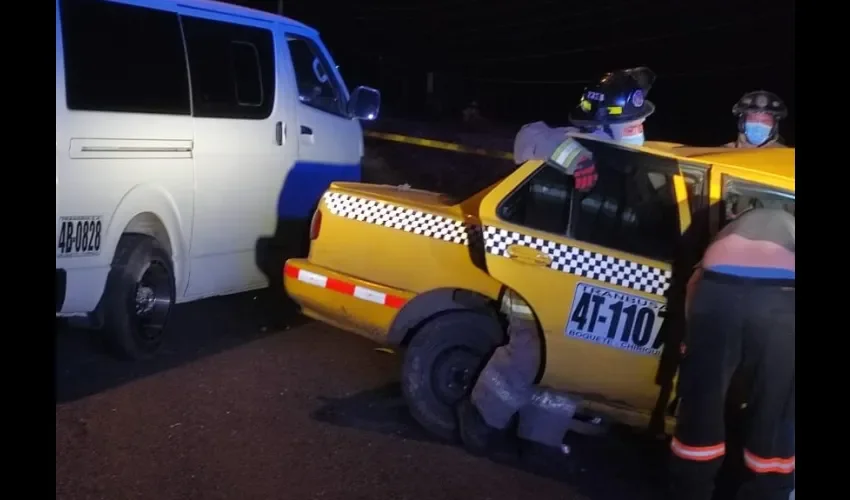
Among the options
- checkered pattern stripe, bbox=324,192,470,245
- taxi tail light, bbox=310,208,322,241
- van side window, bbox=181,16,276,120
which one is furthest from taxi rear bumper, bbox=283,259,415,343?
van side window, bbox=181,16,276,120

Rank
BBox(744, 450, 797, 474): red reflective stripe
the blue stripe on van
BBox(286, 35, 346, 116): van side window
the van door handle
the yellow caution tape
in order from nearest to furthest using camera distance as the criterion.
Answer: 1. BBox(744, 450, 797, 474): red reflective stripe
2. the van door handle
3. the blue stripe on van
4. BBox(286, 35, 346, 116): van side window
5. the yellow caution tape

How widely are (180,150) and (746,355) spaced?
3.75 m

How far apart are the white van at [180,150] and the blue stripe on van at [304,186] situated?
13mm

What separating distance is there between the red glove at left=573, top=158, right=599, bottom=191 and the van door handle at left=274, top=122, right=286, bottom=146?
2979 mm

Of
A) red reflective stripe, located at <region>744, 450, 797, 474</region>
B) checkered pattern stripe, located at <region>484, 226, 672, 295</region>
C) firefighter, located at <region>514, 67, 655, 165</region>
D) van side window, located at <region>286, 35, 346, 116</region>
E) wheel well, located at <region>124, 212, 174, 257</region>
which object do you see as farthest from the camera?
van side window, located at <region>286, 35, 346, 116</region>

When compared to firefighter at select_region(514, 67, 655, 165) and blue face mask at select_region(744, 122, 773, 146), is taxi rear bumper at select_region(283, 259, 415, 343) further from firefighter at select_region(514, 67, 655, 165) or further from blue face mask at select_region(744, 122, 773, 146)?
blue face mask at select_region(744, 122, 773, 146)

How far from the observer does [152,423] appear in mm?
5305

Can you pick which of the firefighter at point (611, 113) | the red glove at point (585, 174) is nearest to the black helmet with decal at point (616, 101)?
the firefighter at point (611, 113)

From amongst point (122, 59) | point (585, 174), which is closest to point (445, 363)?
point (585, 174)

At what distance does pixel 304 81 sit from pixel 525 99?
55.2 feet

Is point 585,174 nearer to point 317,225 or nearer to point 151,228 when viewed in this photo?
point 317,225

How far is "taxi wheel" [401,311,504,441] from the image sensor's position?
17.2ft

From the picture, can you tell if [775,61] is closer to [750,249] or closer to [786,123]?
[786,123]

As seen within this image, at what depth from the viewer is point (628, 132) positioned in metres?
5.30
